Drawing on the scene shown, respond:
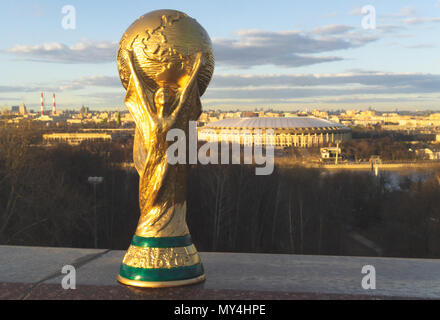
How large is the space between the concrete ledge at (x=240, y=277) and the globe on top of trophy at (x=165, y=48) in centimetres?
183

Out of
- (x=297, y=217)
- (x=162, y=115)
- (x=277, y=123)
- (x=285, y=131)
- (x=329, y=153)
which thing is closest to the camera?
(x=162, y=115)

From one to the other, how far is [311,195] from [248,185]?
11.7 feet

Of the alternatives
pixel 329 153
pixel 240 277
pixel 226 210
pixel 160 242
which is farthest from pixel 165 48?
pixel 329 153

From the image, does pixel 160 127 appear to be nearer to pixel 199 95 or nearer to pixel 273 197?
pixel 199 95

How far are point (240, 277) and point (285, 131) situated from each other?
68089 millimetres

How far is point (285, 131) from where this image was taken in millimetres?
72438

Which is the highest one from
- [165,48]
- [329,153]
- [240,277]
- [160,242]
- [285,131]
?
[165,48]

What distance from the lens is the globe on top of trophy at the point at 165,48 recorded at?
4.83 meters

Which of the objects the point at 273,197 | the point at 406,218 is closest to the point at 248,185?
the point at 273,197

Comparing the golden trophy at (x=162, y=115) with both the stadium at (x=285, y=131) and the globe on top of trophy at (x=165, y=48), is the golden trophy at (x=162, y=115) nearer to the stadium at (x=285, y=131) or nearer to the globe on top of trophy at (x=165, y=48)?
the globe on top of trophy at (x=165, y=48)

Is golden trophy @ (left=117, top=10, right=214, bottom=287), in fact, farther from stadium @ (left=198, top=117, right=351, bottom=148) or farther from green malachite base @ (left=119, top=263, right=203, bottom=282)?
stadium @ (left=198, top=117, right=351, bottom=148)

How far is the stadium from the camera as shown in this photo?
229 feet

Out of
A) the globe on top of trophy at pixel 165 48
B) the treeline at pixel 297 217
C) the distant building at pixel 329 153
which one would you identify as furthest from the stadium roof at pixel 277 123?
the globe on top of trophy at pixel 165 48

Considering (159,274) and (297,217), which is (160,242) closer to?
(159,274)
